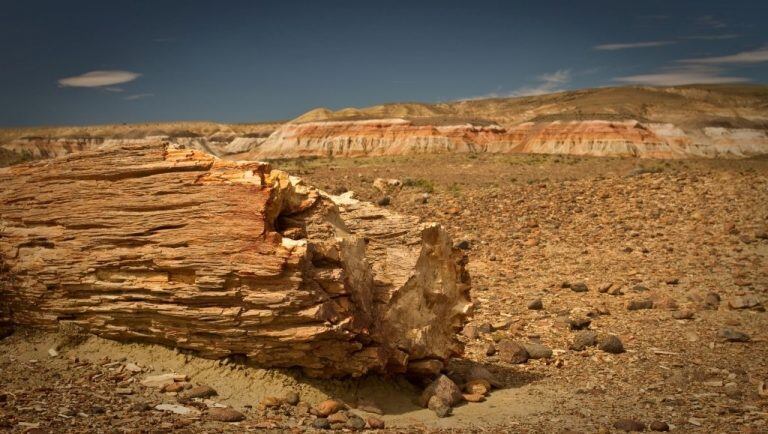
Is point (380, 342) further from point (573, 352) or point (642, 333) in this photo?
point (642, 333)

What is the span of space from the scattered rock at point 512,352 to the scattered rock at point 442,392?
2.35 metres

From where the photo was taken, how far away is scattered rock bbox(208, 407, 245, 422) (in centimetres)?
621

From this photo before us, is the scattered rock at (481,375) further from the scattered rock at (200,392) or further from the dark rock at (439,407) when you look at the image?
the scattered rock at (200,392)

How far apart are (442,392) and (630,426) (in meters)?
2.26

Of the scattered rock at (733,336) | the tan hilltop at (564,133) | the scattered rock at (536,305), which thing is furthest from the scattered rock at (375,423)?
the tan hilltop at (564,133)

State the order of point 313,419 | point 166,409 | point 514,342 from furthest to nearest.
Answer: point 514,342 → point 313,419 → point 166,409

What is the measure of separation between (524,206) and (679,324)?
9.46m

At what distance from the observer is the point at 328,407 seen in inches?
269

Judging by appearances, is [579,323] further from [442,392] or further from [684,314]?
[442,392]

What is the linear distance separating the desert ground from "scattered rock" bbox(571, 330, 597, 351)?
0.08 ft

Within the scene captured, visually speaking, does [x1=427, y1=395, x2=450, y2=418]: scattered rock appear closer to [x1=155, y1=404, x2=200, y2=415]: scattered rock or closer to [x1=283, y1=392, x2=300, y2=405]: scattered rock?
[x1=283, y1=392, x2=300, y2=405]: scattered rock

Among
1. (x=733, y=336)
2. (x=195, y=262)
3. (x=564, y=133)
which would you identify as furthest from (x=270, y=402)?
(x=564, y=133)

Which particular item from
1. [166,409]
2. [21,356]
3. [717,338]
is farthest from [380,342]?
[717,338]

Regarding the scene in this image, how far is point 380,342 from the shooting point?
24.8 feet
